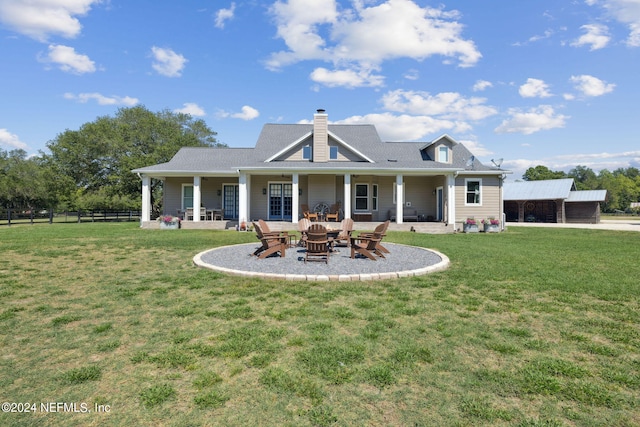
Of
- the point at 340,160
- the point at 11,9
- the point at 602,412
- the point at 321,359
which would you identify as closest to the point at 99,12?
the point at 11,9

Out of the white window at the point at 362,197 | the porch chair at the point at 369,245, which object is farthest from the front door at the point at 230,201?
the porch chair at the point at 369,245

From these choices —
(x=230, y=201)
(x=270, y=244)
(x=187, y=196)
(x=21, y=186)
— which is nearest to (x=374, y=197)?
(x=230, y=201)

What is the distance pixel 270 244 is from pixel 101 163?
113ft

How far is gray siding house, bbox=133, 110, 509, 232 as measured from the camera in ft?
61.8

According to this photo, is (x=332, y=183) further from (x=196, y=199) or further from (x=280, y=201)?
(x=196, y=199)

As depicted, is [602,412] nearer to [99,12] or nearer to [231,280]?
[231,280]

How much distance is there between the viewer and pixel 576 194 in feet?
110

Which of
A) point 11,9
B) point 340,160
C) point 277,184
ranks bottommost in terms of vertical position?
point 277,184

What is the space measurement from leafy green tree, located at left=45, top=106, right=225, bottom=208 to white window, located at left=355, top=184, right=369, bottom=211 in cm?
2092

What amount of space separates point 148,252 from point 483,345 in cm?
954

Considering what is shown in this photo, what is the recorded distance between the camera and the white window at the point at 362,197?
20.8 metres

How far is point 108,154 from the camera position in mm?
34000

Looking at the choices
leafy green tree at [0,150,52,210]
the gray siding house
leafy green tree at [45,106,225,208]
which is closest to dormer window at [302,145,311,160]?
the gray siding house

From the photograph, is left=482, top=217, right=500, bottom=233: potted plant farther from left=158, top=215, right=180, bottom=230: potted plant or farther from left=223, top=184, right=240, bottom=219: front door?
left=158, top=215, right=180, bottom=230: potted plant
